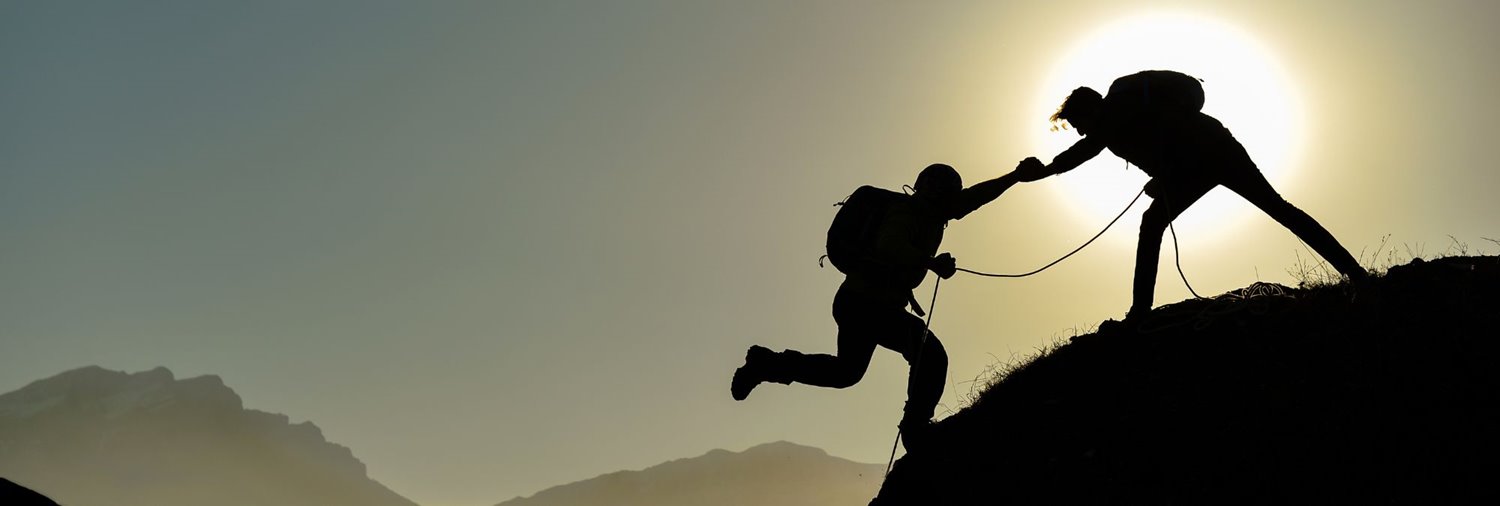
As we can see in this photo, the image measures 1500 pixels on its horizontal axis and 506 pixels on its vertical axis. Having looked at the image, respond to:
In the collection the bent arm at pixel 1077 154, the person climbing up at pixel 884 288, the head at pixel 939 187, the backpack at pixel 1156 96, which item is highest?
the backpack at pixel 1156 96

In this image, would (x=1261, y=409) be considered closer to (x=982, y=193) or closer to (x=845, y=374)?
(x=982, y=193)

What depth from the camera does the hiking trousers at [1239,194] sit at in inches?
405

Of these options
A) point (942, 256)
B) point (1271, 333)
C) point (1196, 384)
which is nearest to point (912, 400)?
point (942, 256)

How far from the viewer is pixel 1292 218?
10328 mm

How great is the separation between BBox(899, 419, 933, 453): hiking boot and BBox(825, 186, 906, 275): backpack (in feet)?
5.01

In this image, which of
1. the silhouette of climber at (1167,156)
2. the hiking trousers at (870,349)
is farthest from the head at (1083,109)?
the hiking trousers at (870,349)

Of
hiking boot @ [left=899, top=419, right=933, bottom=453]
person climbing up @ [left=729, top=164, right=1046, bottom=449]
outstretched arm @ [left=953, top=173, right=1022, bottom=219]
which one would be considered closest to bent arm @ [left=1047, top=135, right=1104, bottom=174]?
outstretched arm @ [left=953, top=173, right=1022, bottom=219]

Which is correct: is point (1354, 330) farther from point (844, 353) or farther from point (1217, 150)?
point (844, 353)

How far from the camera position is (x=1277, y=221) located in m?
10.5

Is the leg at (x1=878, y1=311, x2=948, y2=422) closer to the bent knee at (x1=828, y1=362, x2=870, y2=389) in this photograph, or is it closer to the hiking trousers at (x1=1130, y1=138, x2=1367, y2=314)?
the bent knee at (x1=828, y1=362, x2=870, y2=389)

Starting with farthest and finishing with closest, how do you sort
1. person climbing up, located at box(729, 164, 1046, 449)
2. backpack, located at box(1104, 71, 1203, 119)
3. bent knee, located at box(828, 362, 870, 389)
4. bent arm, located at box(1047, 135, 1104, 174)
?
bent arm, located at box(1047, 135, 1104, 174)
backpack, located at box(1104, 71, 1203, 119)
bent knee, located at box(828, 362, 870, 389)
person climbing up, located at box(729, 164, 1046, 449)

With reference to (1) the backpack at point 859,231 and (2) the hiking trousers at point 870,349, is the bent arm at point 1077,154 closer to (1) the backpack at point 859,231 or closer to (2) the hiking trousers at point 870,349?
(1) the backpack at point 859,231

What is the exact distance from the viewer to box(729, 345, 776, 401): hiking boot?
34.0 feet

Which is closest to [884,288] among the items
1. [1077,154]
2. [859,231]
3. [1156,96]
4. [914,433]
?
[859,231]
